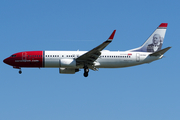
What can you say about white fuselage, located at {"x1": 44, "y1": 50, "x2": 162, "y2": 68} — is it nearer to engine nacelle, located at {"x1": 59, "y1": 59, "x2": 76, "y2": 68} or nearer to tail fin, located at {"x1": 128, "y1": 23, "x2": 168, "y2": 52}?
engine nacelle, located at {"x1": 59, "y1": 59, "x2": 76, "y2": 68}

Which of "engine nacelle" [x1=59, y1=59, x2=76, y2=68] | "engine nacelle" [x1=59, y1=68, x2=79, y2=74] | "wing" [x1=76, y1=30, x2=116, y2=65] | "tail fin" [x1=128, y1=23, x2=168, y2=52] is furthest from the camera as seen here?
"tail fin" [x1=128, y1=23, x2=168, y2=52]

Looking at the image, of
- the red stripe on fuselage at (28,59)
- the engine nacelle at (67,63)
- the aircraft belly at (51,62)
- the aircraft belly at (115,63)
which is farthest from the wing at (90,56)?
the red stripe on fuselage at (28,59)

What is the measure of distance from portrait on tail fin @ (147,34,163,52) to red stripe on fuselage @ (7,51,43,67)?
1801 centimetres

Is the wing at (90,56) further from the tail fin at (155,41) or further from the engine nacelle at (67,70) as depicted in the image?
the tail fin at (155,41)

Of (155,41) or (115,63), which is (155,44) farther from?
(115,63)

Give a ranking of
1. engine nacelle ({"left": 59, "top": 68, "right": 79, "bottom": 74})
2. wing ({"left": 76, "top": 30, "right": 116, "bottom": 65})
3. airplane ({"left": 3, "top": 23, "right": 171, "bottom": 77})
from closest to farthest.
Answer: wing ({"left": 76, "top": 30, "right": 116, "bottom": 65})
airplane ({"left": 3, "top": 23, "right": 171, "bottom": 77})
engine nacelle ({"left": 59, "top": 68, "right": 79, "bottom": 74})

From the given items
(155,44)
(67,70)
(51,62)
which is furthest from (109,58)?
(155,44)

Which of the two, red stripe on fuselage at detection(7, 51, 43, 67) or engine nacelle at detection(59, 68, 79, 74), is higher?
red stripe on fuselage at detection(7, 51, 43, 67)

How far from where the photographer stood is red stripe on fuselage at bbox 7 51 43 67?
201ft

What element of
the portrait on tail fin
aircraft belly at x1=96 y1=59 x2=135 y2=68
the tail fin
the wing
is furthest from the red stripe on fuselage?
the portrait on tail fin

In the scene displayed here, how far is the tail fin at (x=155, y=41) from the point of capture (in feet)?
217

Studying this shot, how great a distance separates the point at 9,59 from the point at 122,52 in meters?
17.7

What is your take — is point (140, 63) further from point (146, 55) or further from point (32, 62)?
point (32, 62)

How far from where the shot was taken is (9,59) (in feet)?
205
